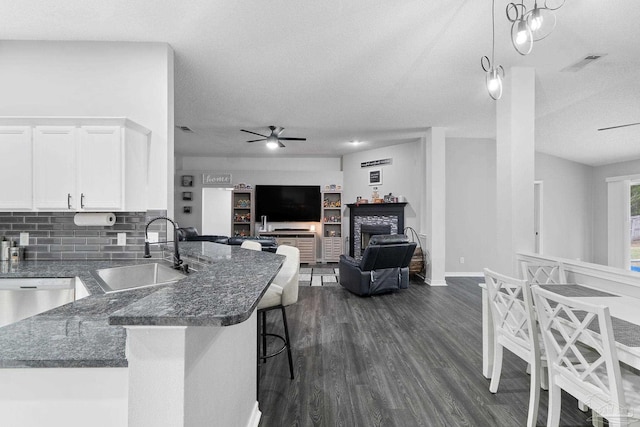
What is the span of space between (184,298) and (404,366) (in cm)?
223

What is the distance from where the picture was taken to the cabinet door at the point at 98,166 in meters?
2.42

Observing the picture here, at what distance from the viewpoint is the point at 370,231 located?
23.3 ft

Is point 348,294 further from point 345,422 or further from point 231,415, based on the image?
point 231,415

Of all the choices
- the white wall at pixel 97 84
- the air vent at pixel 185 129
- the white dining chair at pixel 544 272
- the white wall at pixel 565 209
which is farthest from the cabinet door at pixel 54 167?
the white wall at pixel 565 209

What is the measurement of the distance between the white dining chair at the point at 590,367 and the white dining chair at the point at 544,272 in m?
1.01

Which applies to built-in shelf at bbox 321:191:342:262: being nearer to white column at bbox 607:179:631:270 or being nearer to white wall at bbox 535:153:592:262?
white wall at bbox 535:153:592:262

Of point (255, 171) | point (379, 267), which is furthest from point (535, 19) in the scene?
point (255, 171)

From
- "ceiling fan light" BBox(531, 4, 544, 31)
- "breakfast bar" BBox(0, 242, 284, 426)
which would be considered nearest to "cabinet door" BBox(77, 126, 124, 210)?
"breakfast bar" BBox(0, 242, 284, 426)

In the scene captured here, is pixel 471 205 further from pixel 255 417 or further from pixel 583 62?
pixel 255 417

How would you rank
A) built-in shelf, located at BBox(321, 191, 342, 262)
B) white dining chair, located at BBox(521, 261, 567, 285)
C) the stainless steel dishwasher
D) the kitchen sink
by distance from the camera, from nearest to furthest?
1. the stainless steel dishwasher
2. the kitchen sink
3. white dining chair, located at BBox(521, 261, 567, 285)
4. built-in shelf, located at BBox(321, 191, 342, 262)

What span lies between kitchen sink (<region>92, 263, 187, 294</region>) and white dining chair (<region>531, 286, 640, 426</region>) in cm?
238

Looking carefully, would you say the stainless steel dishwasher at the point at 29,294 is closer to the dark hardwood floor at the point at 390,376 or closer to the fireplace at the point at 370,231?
the dark hardwood floor at the point at 390,376

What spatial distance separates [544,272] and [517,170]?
42.0 inches

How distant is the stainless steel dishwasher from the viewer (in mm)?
2186
